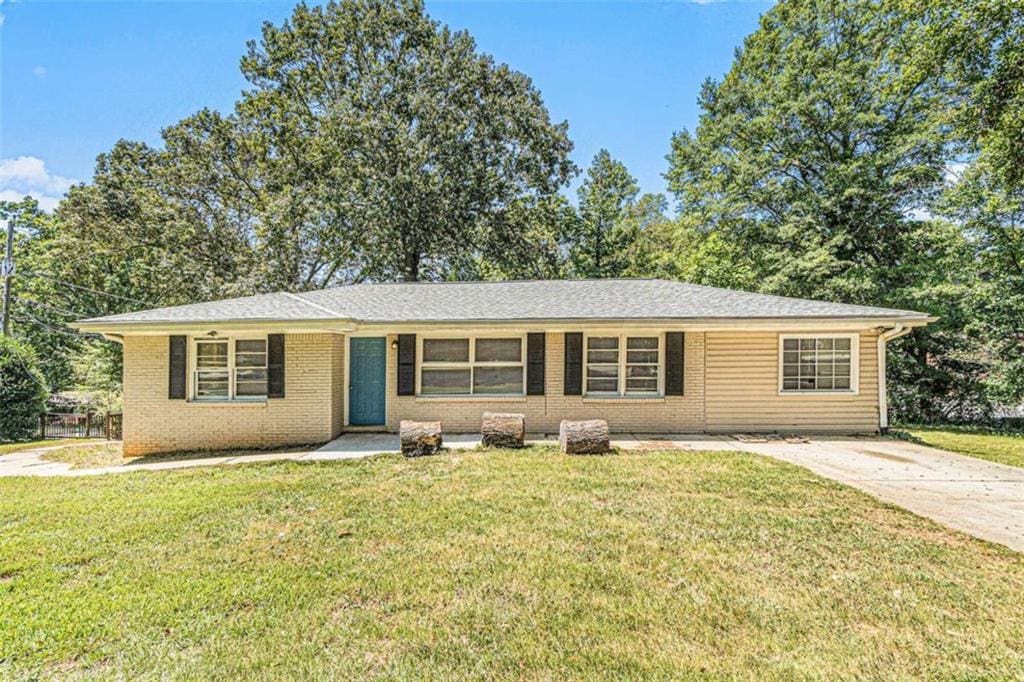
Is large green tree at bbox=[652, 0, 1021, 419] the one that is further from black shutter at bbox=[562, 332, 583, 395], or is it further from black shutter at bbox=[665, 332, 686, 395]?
black shutter at bbox=[562, 332, 583, 395]

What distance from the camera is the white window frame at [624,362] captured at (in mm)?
9883

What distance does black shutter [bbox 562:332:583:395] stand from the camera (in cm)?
982

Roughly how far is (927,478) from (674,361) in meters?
4.36

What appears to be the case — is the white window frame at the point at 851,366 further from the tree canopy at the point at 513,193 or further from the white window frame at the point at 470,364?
the tree canopy at the point at 513,193

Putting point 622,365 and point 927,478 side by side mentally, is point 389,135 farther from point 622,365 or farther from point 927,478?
point 927,478

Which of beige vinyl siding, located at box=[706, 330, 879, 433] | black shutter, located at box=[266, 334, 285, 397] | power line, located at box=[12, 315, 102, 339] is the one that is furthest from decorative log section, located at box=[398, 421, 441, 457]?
power line, located at box=[12, 315, 102, 339]

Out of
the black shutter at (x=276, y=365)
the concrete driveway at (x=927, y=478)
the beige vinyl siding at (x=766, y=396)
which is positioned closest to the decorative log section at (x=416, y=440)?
the black shutter at (x=276, y=365)

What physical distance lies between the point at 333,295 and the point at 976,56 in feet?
54.5

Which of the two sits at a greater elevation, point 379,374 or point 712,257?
point 712,257

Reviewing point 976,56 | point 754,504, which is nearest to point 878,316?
point 754,504

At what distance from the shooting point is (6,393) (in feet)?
43.4

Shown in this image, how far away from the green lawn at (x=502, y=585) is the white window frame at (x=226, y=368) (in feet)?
11.3

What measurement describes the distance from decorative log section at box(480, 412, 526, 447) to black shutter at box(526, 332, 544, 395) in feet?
4.86

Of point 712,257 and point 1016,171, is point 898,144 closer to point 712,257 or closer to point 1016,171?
point 1016,171
